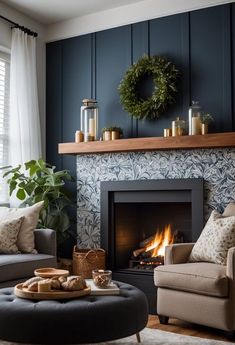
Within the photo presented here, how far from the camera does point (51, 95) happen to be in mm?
5523

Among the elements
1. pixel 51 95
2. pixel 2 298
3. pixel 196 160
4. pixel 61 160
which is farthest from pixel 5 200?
pixel 2 298

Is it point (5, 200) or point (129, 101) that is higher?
point (129, 101)

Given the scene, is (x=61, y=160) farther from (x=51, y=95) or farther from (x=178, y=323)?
(x=178, y=323)

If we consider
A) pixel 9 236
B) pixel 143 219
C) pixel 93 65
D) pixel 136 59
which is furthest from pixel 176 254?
pixel 93 65

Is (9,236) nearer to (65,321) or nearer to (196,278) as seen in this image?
(196,278)

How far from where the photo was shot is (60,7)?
5.07 m

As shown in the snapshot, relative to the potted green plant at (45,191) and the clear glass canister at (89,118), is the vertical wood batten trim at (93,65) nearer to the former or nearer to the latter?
the clear glass canister at (89,118)

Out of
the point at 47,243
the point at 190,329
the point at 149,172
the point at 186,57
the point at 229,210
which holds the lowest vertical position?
the point at 190,329

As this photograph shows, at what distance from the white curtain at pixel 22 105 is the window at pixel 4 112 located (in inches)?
2.9

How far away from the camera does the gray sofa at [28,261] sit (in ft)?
12.1

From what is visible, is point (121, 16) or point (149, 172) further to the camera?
point (121, 16)

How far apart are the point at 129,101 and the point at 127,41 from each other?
67 cm

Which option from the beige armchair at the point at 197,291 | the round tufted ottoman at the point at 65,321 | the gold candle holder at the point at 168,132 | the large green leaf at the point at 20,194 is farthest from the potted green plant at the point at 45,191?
the round tufted ottoman at the point at 65,321

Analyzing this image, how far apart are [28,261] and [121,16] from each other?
2.64 metres
